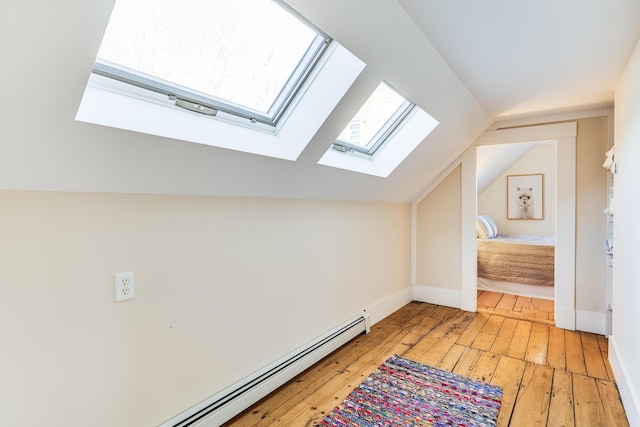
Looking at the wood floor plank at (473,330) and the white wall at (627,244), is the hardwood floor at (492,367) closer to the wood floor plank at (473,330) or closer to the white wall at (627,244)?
the wood floor plank at (473,330)

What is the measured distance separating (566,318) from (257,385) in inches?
115

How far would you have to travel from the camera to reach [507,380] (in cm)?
220

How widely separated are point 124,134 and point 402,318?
2987 millimetres

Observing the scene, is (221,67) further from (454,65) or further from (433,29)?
(454,65)

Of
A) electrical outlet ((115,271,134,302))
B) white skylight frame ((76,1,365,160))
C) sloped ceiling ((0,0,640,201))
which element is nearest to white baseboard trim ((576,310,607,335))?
sloped ceiling ((0,0,640,201))

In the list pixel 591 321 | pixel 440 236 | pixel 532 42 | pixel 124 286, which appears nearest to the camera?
pixel 124 286

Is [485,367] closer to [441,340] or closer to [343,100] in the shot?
[441,340]

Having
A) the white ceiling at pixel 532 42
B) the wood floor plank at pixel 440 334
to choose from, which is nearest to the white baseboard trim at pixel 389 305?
the wood floor plank at pixel 440 334

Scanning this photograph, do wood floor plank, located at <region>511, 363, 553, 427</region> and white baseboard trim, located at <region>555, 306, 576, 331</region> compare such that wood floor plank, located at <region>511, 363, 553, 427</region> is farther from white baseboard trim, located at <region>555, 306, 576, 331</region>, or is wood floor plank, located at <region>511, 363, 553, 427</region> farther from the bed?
the bed

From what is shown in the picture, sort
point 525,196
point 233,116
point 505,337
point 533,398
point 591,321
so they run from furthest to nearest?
point 525,196
point 591,321
point 505,337
point 533,398
point 233,116

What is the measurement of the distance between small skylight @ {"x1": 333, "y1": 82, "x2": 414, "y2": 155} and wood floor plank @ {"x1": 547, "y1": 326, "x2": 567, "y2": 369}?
2.06 meters

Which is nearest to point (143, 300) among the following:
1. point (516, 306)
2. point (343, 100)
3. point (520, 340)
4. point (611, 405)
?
point (343, 100)

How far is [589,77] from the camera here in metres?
2.25

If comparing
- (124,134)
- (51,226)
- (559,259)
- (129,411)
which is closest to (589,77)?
(559,259)
